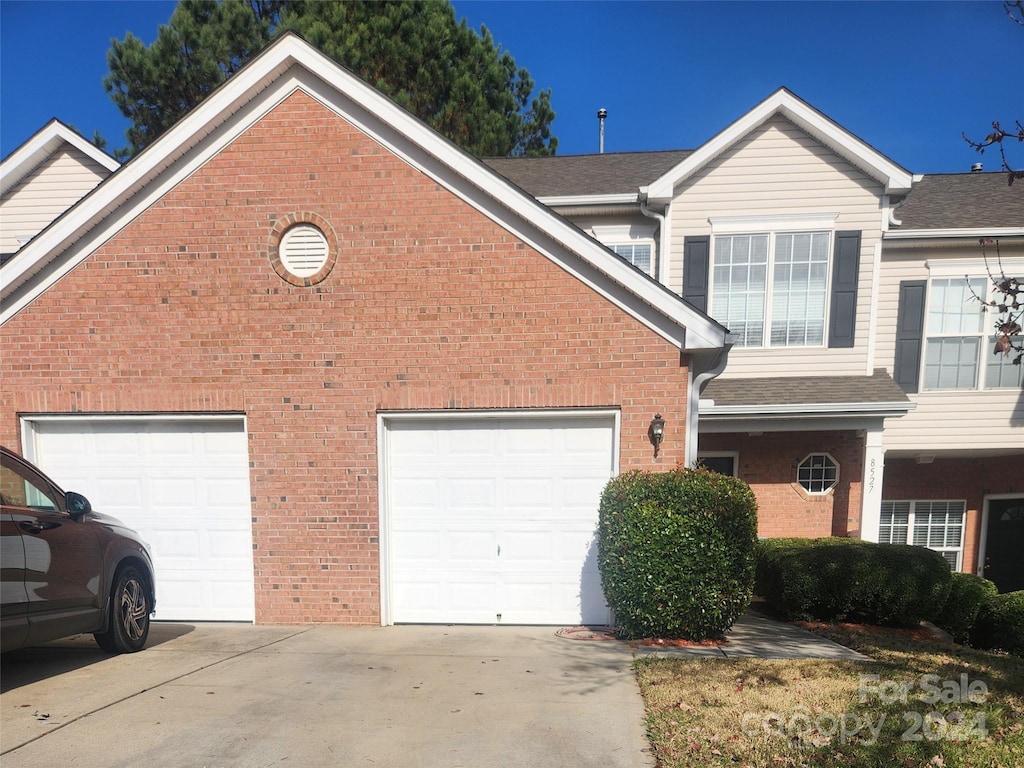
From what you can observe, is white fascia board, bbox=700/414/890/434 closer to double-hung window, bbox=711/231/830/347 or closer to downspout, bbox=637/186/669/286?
double-hung window, bbox=711/231/830/347

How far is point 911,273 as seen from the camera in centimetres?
947

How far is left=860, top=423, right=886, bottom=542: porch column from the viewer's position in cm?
877

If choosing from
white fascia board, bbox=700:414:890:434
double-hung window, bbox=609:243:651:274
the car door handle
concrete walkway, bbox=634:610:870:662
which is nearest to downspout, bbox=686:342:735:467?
concrete walkway, bbox=634:610:870:662

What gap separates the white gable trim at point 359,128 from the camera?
18.9 feet

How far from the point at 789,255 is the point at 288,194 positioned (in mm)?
7928

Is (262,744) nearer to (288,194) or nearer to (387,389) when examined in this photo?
(387,389)

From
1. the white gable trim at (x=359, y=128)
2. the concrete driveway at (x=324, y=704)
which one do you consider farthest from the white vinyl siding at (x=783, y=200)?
the concrete driveway at (x=324, y=704)

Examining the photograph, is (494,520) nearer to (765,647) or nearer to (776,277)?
(765,647)

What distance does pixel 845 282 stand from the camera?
9.09m

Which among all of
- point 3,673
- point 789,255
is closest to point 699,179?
point 789,255

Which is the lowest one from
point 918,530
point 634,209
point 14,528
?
point 918,530

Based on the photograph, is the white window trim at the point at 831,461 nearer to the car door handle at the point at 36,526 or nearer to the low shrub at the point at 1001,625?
the low shrub at the point at 1001,625

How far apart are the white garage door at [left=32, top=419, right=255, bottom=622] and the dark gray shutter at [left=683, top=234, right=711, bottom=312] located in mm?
7346

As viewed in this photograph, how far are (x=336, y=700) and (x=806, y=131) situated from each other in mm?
10565
